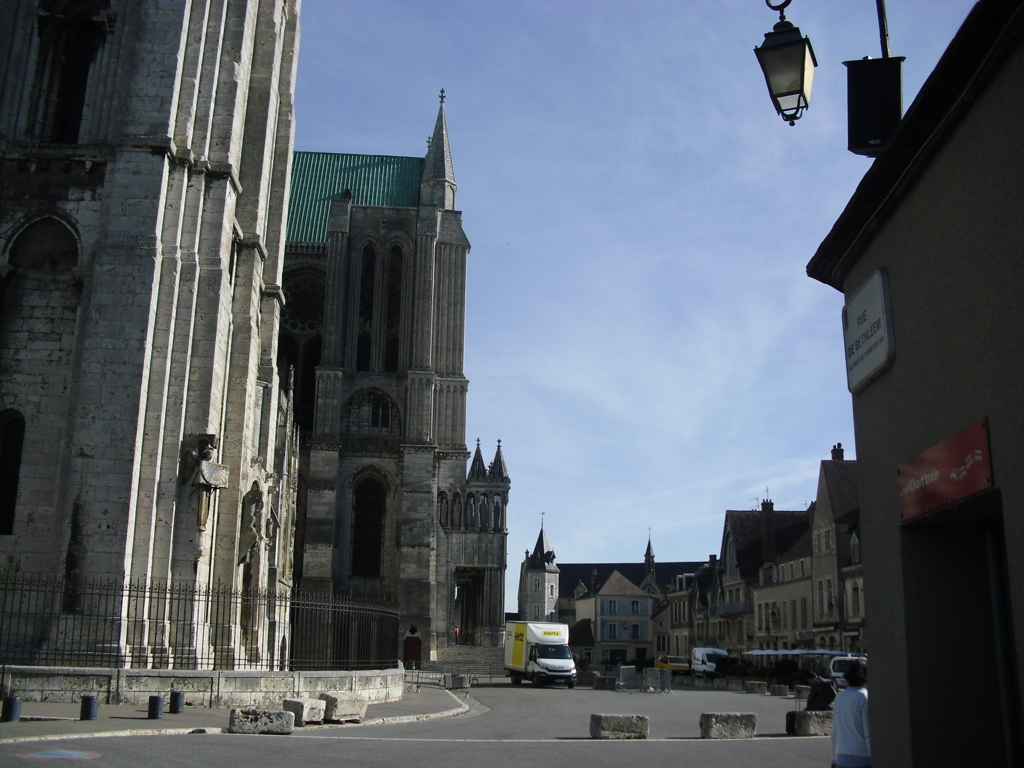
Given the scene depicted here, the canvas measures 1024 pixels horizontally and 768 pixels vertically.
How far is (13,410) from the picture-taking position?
1872 centimetres

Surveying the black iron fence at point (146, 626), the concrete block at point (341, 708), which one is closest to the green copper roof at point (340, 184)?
the black iron fence at point (146, 626)

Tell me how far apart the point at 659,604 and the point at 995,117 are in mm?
86282

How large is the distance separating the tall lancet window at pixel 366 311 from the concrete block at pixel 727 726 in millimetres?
32672

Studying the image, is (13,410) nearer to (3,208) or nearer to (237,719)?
(3,208)

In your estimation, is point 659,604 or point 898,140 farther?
point 659,604

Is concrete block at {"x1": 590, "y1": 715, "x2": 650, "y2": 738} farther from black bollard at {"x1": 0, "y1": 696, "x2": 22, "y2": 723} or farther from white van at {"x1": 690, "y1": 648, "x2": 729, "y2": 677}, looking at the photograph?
white van at {"x1": 690, "y1": 648, "x2": 729, "y2": 677}

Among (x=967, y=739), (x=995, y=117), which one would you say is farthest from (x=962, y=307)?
(x=967, y=739)

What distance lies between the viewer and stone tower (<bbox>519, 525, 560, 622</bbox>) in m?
92.9

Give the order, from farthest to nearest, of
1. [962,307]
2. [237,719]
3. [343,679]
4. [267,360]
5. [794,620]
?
[794,620]
[267,360]
[343,679]
[237,719]
[962,307]

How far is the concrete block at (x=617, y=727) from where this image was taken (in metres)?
13.8

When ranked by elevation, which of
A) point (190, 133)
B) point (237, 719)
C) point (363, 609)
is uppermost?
point (190, 133)

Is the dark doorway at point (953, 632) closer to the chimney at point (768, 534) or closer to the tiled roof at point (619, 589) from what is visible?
the chimney at point (768, 534)

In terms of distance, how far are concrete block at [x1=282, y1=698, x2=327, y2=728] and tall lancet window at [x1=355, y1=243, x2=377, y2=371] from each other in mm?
32069

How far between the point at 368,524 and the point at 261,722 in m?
31.0
